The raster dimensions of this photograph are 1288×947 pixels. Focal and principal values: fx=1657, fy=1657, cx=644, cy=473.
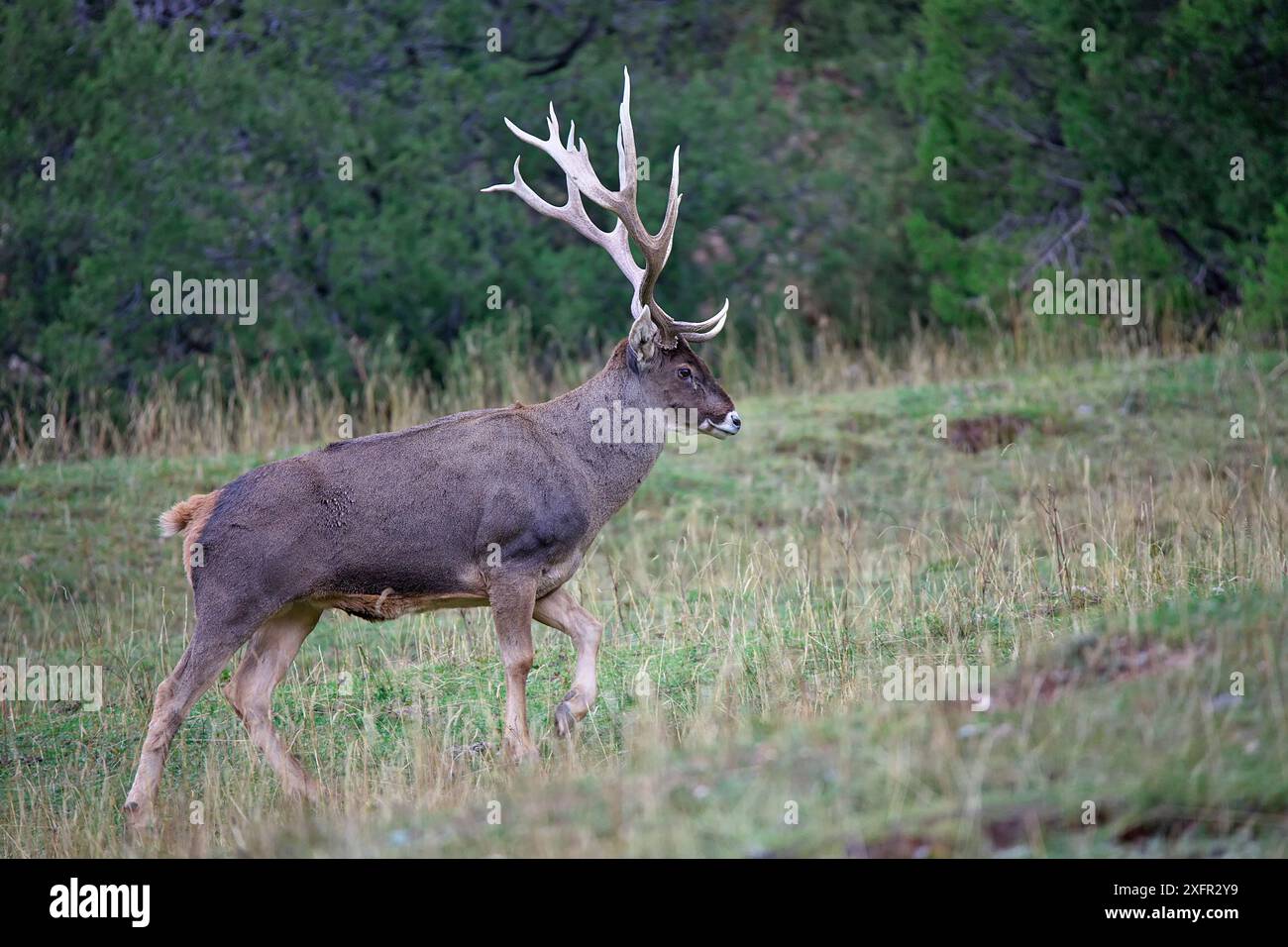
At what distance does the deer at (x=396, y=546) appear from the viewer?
885 centimetres

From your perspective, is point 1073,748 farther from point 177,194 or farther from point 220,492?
point 177,194

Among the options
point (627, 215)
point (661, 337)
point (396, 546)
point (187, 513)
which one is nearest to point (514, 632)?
point (396, 546)

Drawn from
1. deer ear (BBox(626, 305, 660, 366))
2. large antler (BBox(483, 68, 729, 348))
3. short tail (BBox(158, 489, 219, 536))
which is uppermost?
large antler (BBox(483, 68, 729, 348))

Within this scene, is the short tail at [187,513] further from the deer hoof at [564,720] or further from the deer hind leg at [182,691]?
the deer hoof at [564,720]

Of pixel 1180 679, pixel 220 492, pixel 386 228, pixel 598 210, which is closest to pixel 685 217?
pixel 598 210

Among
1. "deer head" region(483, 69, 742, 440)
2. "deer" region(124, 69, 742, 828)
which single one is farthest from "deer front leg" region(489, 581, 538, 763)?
"deer head" region(483, 69, 742, 440)

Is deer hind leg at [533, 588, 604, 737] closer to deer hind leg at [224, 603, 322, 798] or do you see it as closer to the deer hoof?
the deer hoof

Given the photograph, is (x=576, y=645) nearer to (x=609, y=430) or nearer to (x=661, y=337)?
(x=609, y=430)

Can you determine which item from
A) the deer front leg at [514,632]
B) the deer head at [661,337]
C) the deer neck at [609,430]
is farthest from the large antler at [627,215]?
the deer front leg at [514,632]

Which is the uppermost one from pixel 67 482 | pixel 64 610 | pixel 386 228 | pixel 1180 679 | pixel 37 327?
pixel 386 228

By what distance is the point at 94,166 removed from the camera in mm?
18062

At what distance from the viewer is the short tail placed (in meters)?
9.15

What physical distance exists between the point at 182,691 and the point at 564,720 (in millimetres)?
2040

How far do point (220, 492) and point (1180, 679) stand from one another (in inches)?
203
